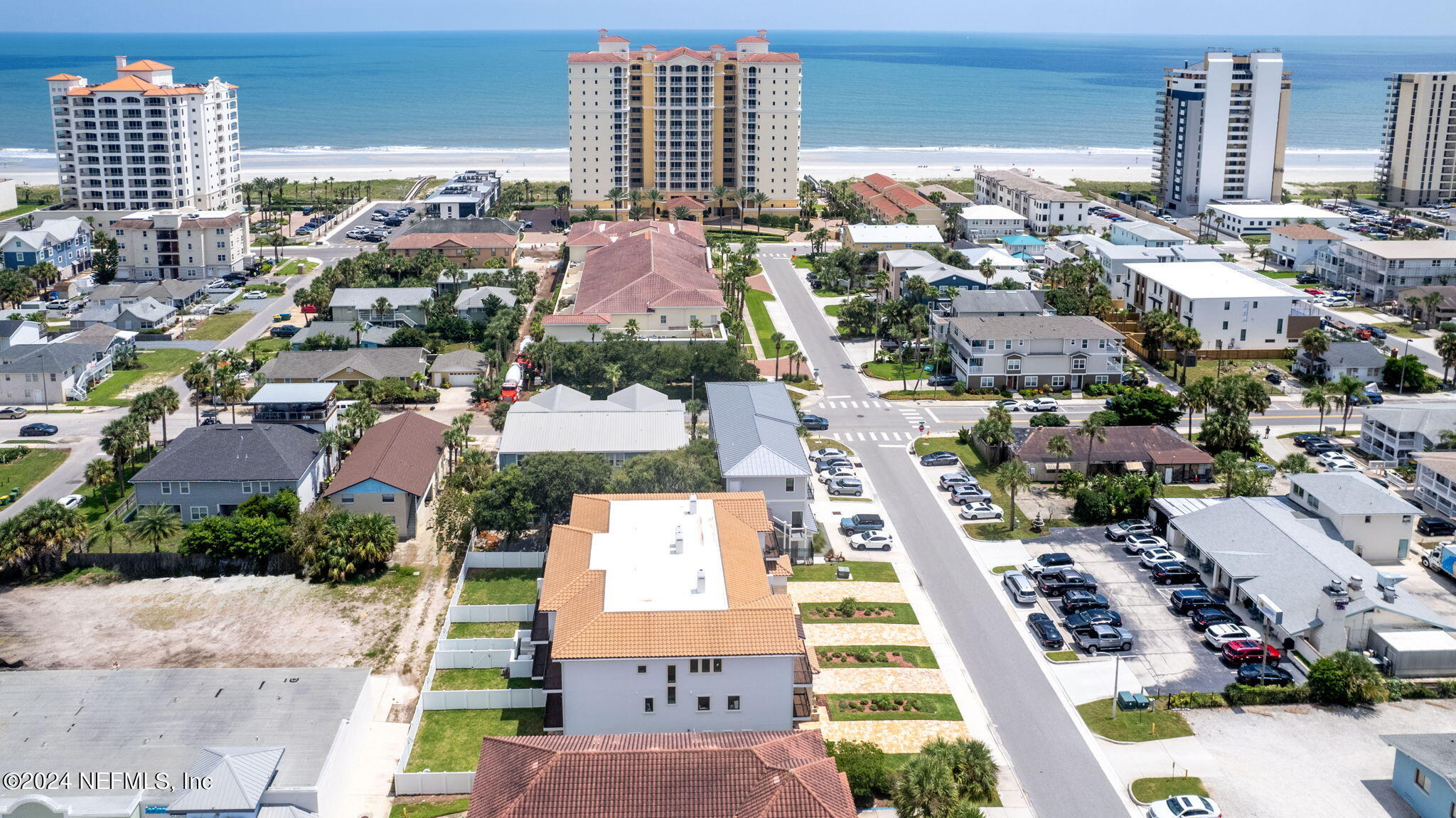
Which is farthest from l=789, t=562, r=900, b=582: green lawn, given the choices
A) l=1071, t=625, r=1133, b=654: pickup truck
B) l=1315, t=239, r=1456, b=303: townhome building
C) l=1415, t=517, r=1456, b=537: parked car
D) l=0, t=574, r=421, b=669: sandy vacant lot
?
l=1315, t=239, r=1456, b=303: townhome building

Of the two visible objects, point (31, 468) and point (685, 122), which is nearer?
point (31, 468)

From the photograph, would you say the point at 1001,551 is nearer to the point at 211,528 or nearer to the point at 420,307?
the point at 211,528

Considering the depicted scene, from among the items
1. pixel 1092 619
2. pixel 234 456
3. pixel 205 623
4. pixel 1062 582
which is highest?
pixel 234 456

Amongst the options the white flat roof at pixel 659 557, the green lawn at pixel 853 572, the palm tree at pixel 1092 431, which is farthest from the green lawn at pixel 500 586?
the palm tree at pixel 1092 431

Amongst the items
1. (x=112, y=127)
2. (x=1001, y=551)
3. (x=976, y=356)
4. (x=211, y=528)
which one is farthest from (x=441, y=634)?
(x=112, y=127)

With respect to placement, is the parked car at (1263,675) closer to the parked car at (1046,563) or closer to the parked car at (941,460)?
the parked car at (1046,563)

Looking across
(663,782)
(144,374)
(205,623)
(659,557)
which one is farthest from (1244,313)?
(144,374)

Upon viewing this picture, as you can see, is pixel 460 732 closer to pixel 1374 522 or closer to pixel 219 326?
pixel 1374 522
